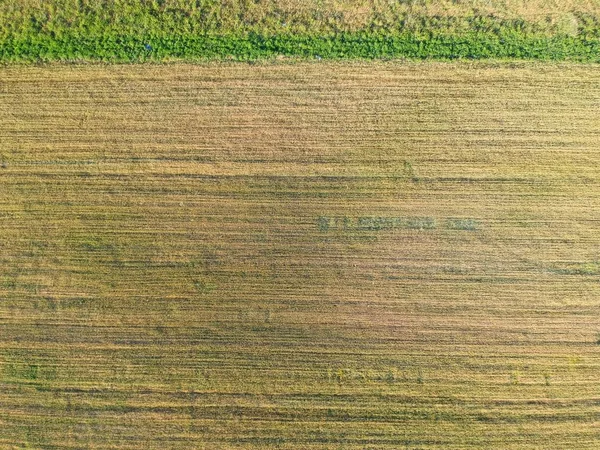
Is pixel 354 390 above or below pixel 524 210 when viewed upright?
below

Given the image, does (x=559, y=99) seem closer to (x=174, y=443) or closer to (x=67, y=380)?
(x=174, y=443)

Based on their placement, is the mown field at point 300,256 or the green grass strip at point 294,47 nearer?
the mown field at point 300,256

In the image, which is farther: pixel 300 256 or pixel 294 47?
pixel 294 47

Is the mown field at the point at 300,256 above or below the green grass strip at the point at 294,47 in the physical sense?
below

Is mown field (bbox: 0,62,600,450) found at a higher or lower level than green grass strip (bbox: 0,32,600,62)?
lower

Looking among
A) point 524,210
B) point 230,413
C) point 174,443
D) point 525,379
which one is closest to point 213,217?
point 230,413

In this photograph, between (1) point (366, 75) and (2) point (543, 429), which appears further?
(1) point (366, 75)

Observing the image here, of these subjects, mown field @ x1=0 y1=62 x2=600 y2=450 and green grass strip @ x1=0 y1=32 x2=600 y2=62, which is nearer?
mown field @ x1=0 y1=62 x2=600 y2=450

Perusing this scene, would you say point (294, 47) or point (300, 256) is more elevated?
point (294, 47)
